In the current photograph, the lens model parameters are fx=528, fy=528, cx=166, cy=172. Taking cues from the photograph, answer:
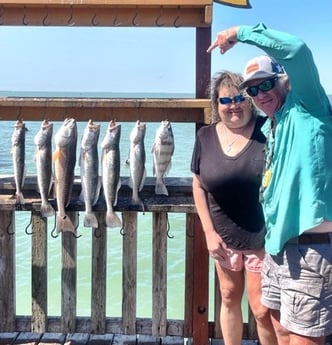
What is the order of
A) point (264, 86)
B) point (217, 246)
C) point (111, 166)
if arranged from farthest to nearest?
1. point (111, 166)
2. point (217, 246)
3. point (264, 86)

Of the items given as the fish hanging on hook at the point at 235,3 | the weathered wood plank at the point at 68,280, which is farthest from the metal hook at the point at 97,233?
the fish hanging on hook at the point at 235,3

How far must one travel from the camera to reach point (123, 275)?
3344 mm

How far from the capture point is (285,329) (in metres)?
2.44

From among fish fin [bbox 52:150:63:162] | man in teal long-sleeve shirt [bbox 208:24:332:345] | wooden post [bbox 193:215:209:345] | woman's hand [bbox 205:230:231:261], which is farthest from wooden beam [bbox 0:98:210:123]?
man in teal long-sleeve shirt [bbox 208:24:332:345]

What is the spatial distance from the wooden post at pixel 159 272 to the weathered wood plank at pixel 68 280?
51 cm

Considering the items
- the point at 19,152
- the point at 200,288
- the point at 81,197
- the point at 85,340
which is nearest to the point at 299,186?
the point at 200,288

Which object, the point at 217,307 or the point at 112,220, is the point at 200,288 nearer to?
the point at 217,307

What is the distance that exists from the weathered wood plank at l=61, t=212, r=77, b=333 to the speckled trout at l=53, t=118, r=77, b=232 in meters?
0.16

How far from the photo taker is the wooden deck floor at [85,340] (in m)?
3.41

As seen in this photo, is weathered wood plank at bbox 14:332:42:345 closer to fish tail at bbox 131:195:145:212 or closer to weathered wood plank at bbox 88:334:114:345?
weathered wood plank at bbox 88:334:114:345

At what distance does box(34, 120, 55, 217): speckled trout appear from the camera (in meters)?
3.12

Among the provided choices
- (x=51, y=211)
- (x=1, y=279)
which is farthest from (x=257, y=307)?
(x=1, y=279)

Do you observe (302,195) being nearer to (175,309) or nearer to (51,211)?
(51,211)

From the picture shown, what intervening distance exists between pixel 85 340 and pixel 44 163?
1225 millimetres
